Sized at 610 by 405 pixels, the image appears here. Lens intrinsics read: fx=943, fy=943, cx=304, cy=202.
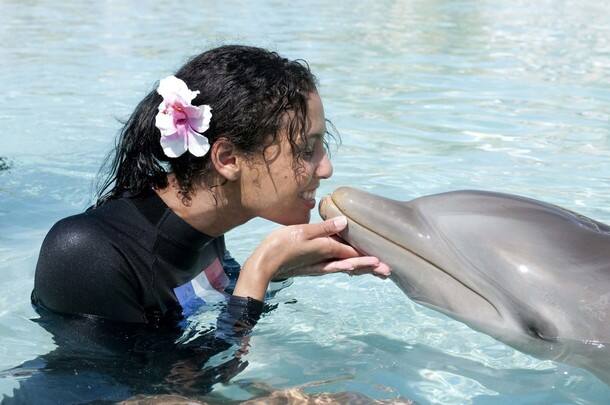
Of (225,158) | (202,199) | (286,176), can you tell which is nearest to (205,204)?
(202,199)

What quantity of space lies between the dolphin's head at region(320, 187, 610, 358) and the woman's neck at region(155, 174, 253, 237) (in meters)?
0.41

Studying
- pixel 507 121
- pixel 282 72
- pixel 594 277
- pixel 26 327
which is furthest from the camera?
pixel 507 121

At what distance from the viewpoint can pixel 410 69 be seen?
14234mm

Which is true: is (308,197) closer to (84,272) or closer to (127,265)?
(127,265)

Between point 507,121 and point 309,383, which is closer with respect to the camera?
point 309,383

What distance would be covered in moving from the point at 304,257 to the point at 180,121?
80cm

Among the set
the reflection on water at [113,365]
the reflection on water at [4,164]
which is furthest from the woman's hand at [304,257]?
the reflection on water at [4,164]

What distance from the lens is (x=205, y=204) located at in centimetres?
412

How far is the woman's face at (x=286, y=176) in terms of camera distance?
4.03 m

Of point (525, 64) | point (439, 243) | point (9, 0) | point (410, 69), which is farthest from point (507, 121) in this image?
point (9, 0)

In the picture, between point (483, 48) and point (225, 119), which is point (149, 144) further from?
point (483, 48)

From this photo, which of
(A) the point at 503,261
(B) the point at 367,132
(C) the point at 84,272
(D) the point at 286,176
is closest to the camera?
(C) the point at 84,272

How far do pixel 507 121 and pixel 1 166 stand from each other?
17.8 ft

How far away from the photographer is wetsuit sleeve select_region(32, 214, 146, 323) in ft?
12.5
